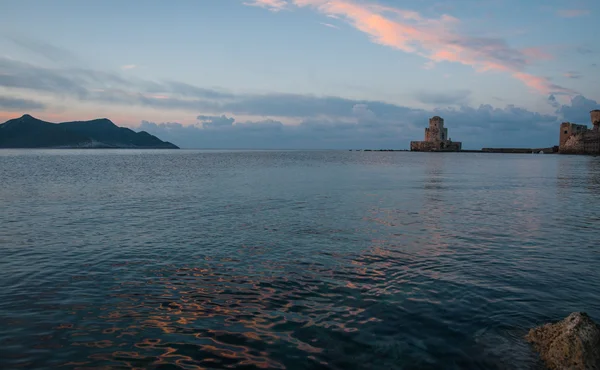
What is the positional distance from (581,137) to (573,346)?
676 feet

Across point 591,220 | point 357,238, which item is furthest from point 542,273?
point 591,220

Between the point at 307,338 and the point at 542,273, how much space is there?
9.58m

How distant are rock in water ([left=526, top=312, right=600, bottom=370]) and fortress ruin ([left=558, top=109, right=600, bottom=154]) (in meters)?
202

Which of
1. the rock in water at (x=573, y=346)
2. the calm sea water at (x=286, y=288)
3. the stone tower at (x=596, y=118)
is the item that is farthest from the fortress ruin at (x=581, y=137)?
the rock in water at (x=573, y=346)

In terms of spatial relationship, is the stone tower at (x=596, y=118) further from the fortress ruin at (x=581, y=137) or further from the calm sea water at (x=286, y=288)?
the calm sea water at (x=286, y=288)

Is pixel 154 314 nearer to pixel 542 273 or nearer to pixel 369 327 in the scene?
pixel 369 327

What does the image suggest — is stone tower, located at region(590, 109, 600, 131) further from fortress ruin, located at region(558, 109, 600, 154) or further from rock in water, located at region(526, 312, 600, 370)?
rock in water, located at region(526, 312, 600, 370)

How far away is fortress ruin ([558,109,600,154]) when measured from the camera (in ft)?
543

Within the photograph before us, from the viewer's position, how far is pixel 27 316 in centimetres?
944

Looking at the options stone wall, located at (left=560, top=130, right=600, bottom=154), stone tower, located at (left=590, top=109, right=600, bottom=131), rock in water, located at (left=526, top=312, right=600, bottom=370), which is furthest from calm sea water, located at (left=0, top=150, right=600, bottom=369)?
stone tower, located at (left=590, top=109, right=600, bottom=131)

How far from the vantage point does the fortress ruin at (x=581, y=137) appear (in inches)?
6521

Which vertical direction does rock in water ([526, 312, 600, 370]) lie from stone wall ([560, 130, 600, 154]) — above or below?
below

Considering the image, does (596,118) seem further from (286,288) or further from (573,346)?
(286,288)

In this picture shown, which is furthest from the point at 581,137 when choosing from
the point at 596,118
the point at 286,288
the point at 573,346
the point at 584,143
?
the point at 286,288
